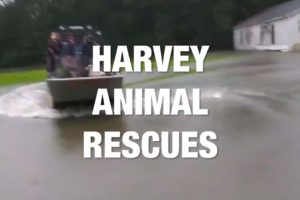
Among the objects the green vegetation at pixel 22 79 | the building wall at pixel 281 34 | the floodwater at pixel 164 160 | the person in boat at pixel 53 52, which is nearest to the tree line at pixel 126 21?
the building wall at pixel 281 34

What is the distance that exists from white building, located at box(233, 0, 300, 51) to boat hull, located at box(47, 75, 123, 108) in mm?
27729

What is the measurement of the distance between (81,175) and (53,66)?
888cm

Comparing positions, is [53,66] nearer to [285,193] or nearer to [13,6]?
[285,193]

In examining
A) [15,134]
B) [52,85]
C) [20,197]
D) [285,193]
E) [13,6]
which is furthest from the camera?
[13,6]

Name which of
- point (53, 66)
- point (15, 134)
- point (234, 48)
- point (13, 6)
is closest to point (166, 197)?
point (15, 134)

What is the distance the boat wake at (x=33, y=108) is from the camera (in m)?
13.8

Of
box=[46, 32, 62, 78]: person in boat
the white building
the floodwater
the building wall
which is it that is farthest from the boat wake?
the building wall

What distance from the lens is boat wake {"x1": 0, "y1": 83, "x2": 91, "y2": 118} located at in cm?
1377

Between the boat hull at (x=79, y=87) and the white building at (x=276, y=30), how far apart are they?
2773 centimetres

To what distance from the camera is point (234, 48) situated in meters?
58.4

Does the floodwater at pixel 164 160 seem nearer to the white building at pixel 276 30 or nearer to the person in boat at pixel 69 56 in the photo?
the person in boat at pixel 69 56

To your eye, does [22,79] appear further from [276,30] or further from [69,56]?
[276,30]

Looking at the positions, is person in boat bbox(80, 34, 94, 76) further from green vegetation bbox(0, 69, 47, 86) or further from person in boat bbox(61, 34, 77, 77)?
green vegetation bbox(0, 69, 47, 86)

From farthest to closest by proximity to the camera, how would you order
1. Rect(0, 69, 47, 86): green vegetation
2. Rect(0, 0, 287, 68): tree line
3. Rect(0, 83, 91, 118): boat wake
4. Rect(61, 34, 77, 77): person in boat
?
Rect(0, 0, 287, 68): tree line → Rect(0, 69, 47, 86): green vegetation → Rect(61, 34, 77, 77): person in boat → Rect(0, 83, 91, 118): boat wake
